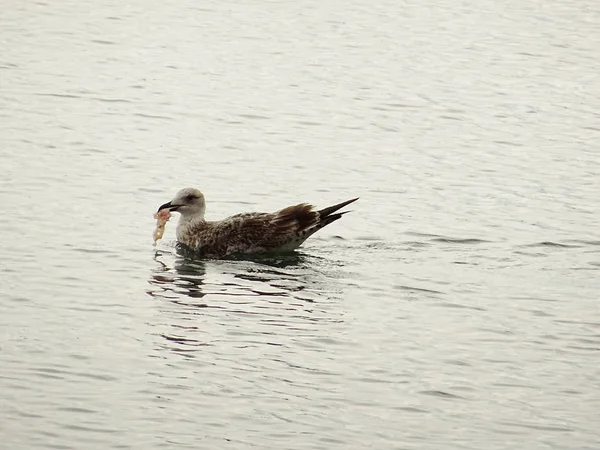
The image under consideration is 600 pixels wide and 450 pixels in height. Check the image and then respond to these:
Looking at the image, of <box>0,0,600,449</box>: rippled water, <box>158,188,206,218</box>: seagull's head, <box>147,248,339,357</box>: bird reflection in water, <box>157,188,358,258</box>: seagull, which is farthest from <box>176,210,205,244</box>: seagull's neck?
<box>147,248,339,357</box>: bird reflection in water

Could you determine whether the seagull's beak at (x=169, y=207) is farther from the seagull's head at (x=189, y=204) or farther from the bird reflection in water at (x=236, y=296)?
the bird reflection in water at (x=236, y=296)

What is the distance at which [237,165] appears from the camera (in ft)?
75.2

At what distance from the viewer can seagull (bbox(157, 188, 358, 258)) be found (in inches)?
703

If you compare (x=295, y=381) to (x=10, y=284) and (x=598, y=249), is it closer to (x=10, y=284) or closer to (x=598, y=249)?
(x=10, y=284)

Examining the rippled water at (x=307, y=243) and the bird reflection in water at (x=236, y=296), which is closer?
the rippled water at (x=307, y=243)

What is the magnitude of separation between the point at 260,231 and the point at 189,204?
116cm

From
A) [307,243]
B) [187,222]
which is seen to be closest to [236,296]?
[187,222]

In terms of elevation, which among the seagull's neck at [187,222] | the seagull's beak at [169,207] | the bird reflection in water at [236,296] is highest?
the seagull's beak at [169,207]

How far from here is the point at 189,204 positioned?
60.7 feet

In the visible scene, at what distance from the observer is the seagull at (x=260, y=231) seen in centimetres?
1786

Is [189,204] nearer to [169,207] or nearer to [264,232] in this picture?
[169,207]

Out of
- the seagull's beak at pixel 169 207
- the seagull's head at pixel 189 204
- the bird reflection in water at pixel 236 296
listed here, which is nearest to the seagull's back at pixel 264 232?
the bird reflection in water at pixel 236 296

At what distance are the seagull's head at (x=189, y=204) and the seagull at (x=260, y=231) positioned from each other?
274 mm

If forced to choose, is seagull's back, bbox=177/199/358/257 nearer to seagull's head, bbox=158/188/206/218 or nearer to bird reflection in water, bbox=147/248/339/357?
bird reflection in water, bbox=147/248/339/357
